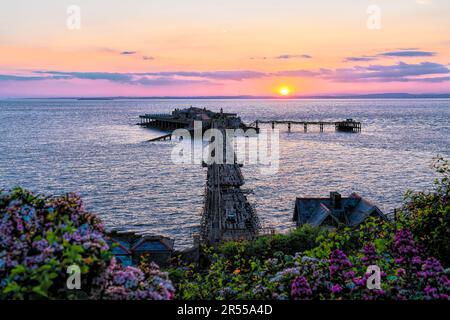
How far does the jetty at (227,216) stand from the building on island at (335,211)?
3.45m

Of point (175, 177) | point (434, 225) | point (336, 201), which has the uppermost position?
point (434, 225)

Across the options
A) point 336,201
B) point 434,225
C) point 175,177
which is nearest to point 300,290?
point 434,225

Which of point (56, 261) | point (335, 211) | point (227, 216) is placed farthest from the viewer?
point (227, 216)

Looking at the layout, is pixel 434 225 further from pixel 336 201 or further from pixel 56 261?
pixel 336 201

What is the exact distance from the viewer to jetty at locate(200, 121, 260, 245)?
2944 centimetres

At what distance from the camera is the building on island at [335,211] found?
93.0 feet

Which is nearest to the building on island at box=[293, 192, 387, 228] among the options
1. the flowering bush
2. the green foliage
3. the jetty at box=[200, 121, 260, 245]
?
the jetty at box=[200, 121, 260, 245]

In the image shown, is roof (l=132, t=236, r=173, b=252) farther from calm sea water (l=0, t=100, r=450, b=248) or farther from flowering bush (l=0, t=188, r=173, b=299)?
flowering bush (l=0, t=188, r=173, b=299)

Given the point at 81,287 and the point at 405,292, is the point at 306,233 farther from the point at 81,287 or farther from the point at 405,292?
the point at 81,287

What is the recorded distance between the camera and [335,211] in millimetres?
29453

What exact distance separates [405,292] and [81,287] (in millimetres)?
3979

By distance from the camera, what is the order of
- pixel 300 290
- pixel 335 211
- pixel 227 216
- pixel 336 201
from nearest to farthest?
pixel 300 290 < pixel 335 211 < pixel 336 201 < pixel 227 216

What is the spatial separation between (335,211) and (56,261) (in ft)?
87.1

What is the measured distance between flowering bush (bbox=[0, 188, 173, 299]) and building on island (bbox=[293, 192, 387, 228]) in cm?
2392
